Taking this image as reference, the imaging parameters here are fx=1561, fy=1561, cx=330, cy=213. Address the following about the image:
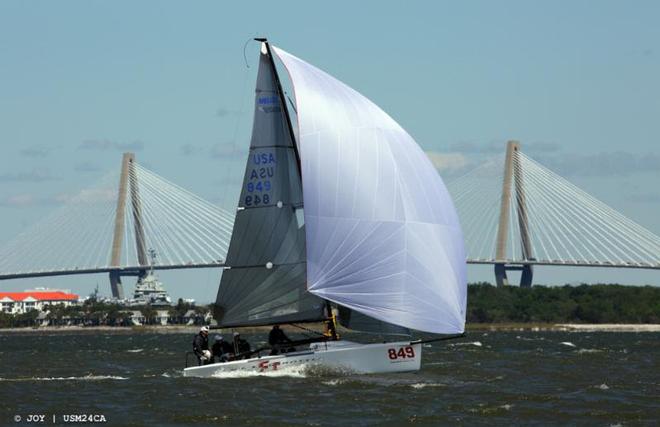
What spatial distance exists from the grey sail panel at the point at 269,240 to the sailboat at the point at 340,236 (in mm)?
17

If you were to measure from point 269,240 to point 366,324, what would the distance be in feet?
7.33

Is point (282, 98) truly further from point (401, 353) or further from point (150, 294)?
point (150, 294)

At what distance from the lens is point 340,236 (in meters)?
25.8

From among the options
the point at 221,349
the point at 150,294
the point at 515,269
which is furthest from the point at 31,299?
the point at 221,349

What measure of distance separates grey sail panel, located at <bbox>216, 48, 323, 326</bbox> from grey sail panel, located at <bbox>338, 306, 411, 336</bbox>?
1.46ft

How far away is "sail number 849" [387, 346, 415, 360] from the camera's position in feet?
85.9

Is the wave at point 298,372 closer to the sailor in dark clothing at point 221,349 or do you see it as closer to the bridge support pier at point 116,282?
the sailor in dark clothing at point 221,349

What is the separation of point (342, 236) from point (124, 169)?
240 feet

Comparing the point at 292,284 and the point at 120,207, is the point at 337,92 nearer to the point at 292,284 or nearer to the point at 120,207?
the point at 292,284

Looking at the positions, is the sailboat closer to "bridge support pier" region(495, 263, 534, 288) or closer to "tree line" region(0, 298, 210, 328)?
"bridge support pier" region(495, 263, 534, 288)

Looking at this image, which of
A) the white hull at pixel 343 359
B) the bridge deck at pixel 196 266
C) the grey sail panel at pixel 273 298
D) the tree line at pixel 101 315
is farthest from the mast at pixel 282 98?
the tree line at pixel 101 315

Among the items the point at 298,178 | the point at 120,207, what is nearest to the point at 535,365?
the point at 298,178

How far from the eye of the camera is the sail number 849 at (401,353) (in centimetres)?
2617

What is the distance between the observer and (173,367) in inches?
1380
